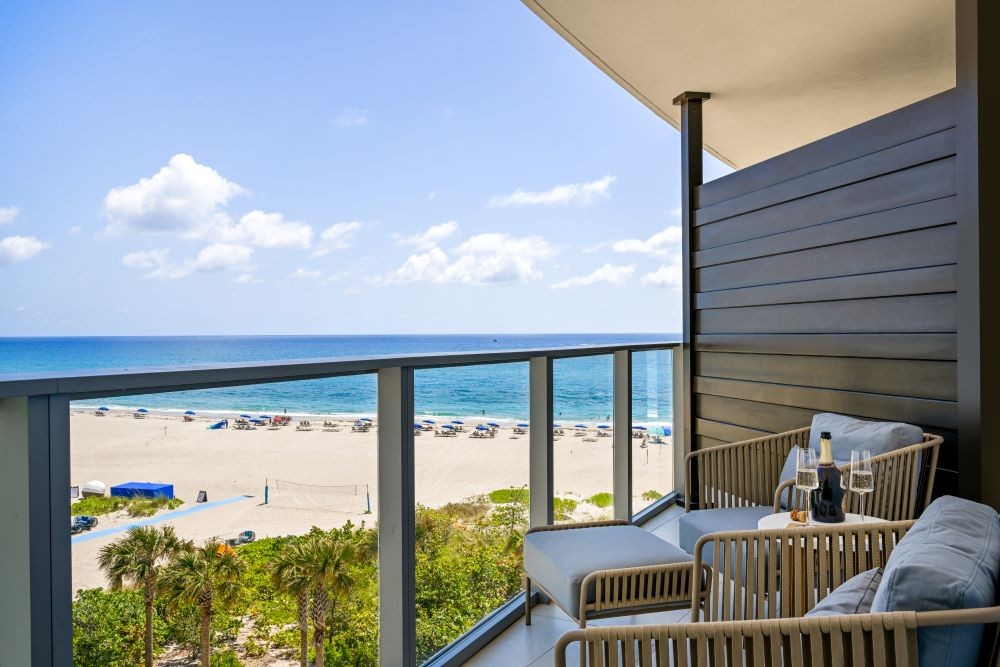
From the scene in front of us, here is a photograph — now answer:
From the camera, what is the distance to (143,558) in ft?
4.22

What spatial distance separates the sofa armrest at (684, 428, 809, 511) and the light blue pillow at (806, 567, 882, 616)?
83.8 inches

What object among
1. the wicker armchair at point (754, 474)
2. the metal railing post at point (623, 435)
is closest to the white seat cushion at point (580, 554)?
the wicker armchair at point (754, 474)

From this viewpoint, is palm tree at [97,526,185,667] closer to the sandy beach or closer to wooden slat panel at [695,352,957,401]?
the sandy beach

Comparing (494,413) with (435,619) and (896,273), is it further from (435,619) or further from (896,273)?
(896,273)

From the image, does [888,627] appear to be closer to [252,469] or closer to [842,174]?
[252,469]

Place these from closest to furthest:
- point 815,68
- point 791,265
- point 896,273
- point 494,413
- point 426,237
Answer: point 494,413
point 896,273
point 791,265
point 815,68
point 426,237

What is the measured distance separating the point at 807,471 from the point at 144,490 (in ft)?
6.37

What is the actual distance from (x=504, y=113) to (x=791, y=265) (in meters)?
29.2

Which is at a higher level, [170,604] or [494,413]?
[494,413]

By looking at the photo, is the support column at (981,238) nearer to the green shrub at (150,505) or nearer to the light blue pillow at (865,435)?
the light blue pillow at (865,435)

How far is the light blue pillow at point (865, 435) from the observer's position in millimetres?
2631

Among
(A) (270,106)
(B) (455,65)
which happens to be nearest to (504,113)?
(B) (455,65)

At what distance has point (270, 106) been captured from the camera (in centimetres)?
2930

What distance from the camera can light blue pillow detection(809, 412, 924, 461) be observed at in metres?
2.63
